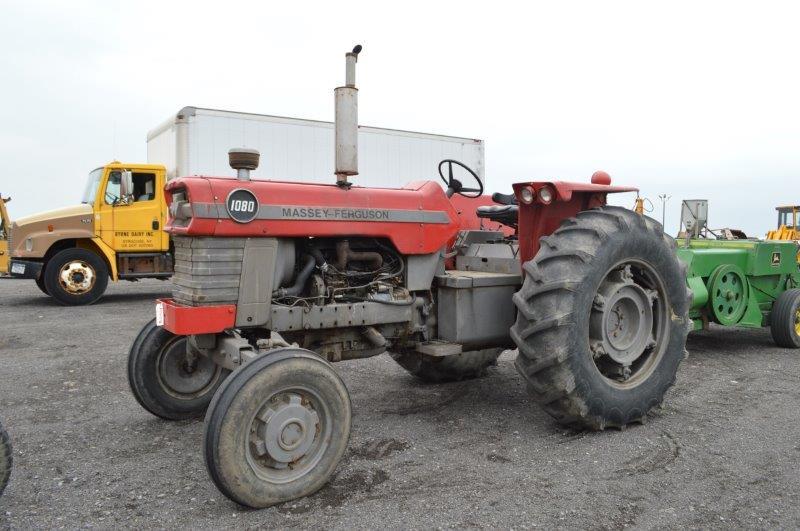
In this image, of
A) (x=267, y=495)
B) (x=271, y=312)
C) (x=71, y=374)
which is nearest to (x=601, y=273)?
(x=271, y=312)

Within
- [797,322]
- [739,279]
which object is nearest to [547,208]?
[739,279]

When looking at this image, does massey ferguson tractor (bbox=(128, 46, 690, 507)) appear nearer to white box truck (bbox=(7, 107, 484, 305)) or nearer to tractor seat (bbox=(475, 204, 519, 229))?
tractor seat (bbox=(475, 204, 519, 229))

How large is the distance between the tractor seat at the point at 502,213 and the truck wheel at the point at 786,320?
3.60 metres

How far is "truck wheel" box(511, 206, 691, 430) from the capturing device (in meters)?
3.56

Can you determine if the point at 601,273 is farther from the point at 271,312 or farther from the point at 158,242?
the point at 158,242

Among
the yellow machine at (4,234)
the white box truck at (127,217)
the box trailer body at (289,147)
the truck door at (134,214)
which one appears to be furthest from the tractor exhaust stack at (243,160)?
the yellow machine at (4,234)

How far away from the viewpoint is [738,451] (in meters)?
3.58

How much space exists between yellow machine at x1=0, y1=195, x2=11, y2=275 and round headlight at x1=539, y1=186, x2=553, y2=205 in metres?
10.3

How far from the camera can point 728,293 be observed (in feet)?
20.7

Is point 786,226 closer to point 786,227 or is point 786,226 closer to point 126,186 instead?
point 786,227

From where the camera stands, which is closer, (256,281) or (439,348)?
(256,281)

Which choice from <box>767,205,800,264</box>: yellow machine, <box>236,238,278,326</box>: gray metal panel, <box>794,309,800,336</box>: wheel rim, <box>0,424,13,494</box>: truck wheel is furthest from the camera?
<box>767,205,800,264</box>: yellow machine

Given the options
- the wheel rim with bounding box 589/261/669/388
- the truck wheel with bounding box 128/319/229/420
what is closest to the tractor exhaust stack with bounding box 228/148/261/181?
the truck wheel with bounding box 128/319/229/420

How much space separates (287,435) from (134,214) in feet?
28.7
